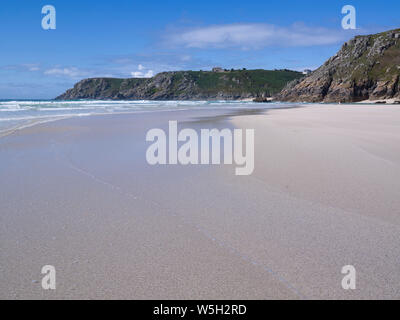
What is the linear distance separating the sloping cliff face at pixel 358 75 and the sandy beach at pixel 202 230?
92.3 metres

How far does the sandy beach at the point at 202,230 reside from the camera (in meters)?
2.38

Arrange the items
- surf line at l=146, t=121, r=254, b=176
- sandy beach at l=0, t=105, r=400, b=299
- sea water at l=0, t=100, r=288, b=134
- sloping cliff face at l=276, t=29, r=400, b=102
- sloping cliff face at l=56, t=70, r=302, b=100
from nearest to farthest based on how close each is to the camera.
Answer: sandy beach at l=0, t=105, r=400, b=299
surf line at l=146, t=121, r=254, b=176
sea water at l=0, t=100, r=288, b=134
sloping cliff face at l=276, t=29, r=400, b=102
sloping cliff face at l=56, t=70, r=302, b=100

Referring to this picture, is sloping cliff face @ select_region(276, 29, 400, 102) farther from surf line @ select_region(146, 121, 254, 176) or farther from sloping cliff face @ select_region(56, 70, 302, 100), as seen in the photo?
surf line @ select_region(146, 121, 254, 176)

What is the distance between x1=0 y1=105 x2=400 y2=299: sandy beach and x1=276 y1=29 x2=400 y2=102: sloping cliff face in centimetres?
9228

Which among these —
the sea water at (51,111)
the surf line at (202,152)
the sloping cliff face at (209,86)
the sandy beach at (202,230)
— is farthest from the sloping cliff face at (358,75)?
the sandy beach at (202,230)

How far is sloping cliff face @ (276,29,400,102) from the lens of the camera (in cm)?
8725

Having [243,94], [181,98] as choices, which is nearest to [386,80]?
[243,94]

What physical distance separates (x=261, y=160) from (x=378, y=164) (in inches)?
84.9

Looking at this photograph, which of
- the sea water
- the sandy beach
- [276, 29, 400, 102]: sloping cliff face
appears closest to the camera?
the sandy beach

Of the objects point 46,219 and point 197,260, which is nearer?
point 197,260

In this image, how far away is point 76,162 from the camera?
6918mm

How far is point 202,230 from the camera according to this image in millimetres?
3332

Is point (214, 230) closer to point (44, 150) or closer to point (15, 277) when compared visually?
point (15, 277)

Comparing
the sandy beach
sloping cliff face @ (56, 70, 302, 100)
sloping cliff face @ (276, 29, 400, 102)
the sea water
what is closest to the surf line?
the sandy beach
